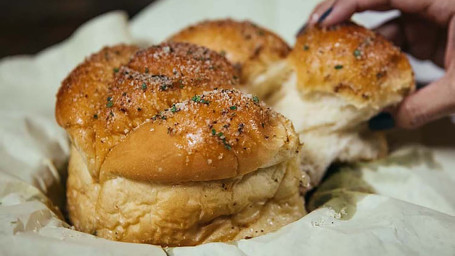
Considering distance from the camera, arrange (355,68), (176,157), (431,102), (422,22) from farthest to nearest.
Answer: (422,22) → (431,102) → (355,68) → (176,157)

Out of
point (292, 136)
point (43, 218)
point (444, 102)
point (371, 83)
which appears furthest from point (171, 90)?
point (444, 102)

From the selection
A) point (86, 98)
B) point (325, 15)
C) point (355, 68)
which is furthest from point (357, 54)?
point (86, 98)

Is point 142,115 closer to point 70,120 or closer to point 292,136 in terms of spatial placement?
point 70,120

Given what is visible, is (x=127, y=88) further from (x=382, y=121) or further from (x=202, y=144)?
(x=382, y=121)

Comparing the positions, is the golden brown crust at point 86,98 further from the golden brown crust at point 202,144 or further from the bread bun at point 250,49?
the bread bun at point 250,49

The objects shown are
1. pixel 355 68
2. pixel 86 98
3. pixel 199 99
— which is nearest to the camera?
pixel 199 99

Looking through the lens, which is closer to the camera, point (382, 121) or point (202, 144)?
point (202, 144)

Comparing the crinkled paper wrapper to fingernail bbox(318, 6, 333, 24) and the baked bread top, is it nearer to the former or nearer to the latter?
the baked bread top
